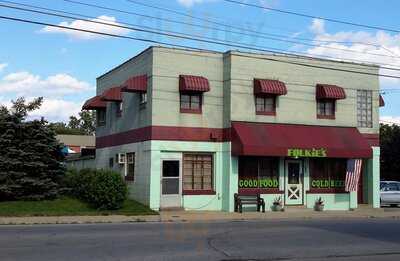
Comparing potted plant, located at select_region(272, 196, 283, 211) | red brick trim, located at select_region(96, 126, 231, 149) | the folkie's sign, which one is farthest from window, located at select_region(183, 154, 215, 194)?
the folkie's sign

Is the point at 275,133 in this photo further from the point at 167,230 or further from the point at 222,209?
the point at 167,230

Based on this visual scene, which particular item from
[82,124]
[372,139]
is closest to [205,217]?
[372,139]

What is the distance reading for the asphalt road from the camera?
41.6ft

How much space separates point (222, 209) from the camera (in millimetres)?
28812

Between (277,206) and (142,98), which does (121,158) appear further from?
(277,206)

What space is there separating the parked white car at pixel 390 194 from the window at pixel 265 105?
979cm

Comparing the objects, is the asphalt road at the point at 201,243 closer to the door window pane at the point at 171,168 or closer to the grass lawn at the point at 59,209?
the grass lawn at the point at 59,209

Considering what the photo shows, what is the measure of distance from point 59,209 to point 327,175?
14165 mm

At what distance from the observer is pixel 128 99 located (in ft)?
102

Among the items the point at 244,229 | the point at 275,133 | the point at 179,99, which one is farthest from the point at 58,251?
the point at 275,133

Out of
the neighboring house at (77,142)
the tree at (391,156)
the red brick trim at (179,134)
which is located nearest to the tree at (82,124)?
the neighboring house at (77,142)

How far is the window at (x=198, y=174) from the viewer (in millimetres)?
28484

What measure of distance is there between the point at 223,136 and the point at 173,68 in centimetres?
414

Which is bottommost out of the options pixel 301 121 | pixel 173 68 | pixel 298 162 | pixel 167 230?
pixel 167 230
